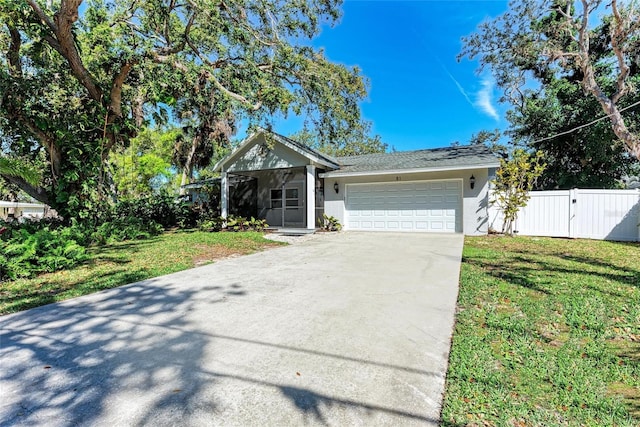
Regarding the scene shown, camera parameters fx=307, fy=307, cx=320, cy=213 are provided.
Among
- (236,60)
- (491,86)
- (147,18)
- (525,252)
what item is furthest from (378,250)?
(491,86)

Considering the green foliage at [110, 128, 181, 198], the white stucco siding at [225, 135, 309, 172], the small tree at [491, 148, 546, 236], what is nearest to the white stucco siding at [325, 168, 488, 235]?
the small tree at [491, 148, 546, 236]

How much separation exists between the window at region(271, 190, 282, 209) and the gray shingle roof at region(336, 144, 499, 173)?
3564 mm

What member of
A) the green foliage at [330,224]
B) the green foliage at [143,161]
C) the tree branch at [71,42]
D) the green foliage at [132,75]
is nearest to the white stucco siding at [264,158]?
the green foliage at [132,75]

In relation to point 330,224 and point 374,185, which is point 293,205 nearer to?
point 330,224

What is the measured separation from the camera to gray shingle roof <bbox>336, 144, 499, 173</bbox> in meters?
11.2

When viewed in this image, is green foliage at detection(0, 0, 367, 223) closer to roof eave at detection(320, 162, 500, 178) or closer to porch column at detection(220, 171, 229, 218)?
roof eave at detection(320, 162, 500, 178)

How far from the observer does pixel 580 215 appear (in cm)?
1023

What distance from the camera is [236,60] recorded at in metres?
10.6

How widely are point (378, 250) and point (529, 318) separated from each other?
4.74 m

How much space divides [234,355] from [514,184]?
11.3m

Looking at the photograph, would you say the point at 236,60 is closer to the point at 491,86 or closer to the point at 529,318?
the point at 529,318

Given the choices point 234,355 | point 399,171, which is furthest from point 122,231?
point 399,171

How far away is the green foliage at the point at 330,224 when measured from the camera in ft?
44.4

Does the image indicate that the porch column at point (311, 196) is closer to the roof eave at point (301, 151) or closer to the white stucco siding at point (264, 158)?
the roof eave at point (301, 151)
